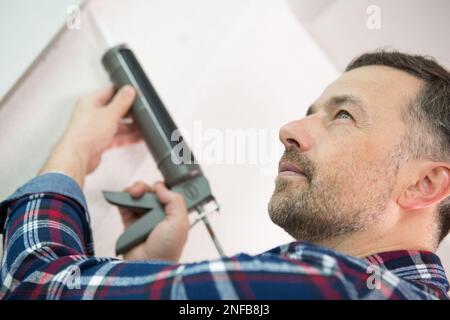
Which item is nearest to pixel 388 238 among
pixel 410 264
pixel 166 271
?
pixel 410 264

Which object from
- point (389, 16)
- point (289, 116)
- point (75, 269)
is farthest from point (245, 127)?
point (75, 269)

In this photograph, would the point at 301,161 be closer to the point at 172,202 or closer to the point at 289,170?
the point at 289,170

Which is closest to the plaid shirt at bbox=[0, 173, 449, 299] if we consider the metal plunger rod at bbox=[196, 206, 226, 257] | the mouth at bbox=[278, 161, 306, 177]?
the mouth at bbox=[278, 161, 306, 177]

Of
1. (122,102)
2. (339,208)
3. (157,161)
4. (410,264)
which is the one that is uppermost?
(122,102)

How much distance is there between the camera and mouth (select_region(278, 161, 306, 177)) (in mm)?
627

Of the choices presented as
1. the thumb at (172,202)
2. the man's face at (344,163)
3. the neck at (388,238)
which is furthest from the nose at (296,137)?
the thumb at (172,202)

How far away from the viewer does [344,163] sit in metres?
0.61

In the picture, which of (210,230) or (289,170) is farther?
(210,230)

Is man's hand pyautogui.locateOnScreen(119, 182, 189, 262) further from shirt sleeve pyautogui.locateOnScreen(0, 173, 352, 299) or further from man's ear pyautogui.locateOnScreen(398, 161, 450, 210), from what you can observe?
man's ear pyautogui.locateOnScreen(398, 161, 450, 210)

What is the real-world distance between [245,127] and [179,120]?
16 cm

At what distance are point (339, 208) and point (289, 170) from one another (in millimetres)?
95

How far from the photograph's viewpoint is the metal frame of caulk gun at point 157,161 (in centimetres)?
81

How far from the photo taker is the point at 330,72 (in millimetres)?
962

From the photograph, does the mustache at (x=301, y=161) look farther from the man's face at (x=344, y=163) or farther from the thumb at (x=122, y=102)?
the thumb at (x=122, y=102)
